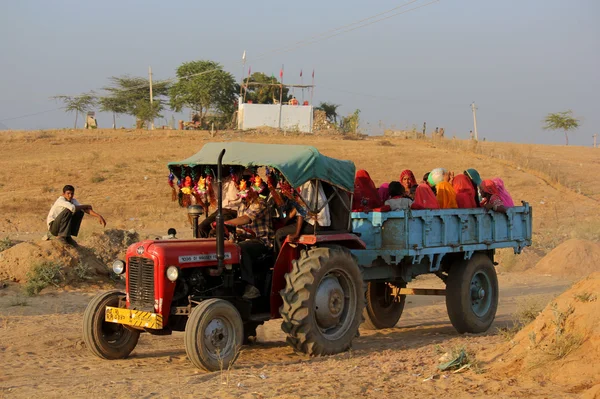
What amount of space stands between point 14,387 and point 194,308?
182 centimetres

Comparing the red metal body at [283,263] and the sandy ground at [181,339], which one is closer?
the sandy ground at [181,339]

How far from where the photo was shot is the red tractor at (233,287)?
7.96 meters

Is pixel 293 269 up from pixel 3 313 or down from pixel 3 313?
up

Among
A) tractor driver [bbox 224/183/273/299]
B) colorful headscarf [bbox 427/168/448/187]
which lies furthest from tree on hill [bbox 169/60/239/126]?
tractor driver [bbox 224/183/273/299]

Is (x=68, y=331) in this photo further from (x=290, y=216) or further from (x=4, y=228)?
(x=4, y=228)

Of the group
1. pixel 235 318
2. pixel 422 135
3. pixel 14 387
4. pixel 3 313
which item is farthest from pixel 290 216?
pixel 422 135

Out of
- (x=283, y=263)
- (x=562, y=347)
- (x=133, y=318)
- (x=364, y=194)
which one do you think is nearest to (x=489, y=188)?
(x=364, y=194)

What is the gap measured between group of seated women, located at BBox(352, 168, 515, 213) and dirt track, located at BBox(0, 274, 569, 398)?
1.82m

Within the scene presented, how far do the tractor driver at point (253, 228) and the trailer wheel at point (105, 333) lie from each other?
138 cm

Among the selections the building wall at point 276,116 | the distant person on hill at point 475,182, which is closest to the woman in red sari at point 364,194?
the distant person on hill at point 475,182

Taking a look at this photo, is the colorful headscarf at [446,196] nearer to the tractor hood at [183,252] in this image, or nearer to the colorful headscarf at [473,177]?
the colorful headscarf at [473,177]

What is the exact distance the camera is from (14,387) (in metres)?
7.05

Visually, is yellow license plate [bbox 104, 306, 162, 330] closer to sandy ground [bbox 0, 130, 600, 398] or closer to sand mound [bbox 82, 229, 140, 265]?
sandy ground [bbox 0, 130, 600, 398]

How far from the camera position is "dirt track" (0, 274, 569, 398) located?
6.66 metres
